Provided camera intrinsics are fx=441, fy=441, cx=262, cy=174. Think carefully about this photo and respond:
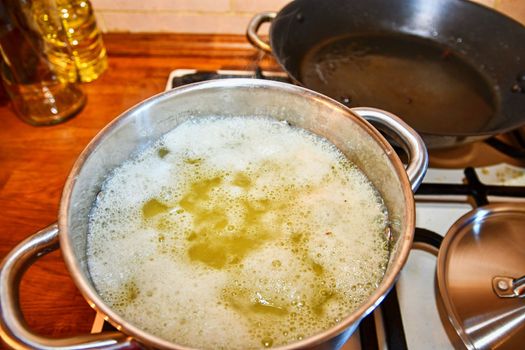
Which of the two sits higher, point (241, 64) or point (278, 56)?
point (278, 56)

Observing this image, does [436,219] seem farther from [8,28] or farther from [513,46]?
[8,28]

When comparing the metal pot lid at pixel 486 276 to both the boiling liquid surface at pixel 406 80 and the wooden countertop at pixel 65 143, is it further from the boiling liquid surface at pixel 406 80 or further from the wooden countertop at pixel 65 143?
the wooden countertop at pixel 65 143

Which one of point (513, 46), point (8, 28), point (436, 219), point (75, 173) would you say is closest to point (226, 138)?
point (75, 173)

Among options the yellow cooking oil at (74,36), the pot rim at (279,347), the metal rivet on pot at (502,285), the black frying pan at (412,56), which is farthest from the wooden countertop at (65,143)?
the metal rivet on pot at (502,285)

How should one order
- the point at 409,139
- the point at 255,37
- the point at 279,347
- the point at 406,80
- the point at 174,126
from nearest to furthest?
1. the point at 279,347
2. the point at 409,139
3. the point at 174,126
4. the point at 255,37
5. the point at 406,80

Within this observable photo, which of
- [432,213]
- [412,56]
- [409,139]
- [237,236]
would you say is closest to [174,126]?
[237,236]

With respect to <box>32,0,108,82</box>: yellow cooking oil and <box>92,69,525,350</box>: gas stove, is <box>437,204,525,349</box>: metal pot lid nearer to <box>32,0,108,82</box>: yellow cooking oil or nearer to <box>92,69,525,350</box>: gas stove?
<box>92,69,525,350</box>: gas stove

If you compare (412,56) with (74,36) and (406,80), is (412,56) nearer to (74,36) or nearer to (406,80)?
(406,80)
